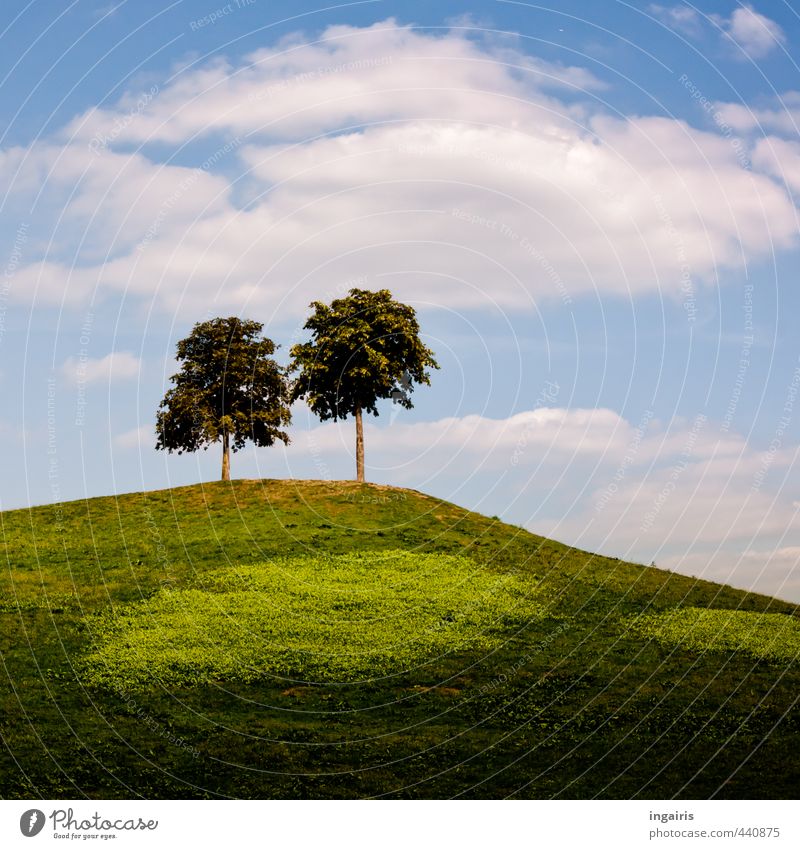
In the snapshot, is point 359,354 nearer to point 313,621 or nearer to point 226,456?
point 226,456

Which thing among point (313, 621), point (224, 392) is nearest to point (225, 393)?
point (224, 392)

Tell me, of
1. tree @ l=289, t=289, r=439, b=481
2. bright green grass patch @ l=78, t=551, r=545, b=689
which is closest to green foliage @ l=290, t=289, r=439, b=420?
tree @ l=289, t=289, r=439, b=481

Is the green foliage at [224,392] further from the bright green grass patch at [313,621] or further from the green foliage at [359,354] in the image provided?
the bright green grass patch at [313,621]

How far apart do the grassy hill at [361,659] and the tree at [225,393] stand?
15.7ft

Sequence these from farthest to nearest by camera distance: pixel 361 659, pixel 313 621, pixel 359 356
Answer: pixel 359 356
pixel 313 621
pixel 361 659

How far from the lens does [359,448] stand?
203 feet

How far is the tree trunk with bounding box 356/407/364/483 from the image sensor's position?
61500 millimetres

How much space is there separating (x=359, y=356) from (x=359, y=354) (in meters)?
0.12

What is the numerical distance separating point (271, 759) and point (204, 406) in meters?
36.2

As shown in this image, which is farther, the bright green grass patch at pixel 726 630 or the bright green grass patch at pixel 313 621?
the bright green grass patch at pixel 726 630

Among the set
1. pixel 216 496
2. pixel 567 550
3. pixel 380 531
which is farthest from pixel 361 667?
pixel 216 496

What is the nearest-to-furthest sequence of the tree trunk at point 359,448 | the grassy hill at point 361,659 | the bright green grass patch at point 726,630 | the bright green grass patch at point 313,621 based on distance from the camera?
the grassy hill at point 361,659 < the bright green grass patch at point 313,621 < the bright green grass patch at point 726,630 < the tree trunk at point 359,448

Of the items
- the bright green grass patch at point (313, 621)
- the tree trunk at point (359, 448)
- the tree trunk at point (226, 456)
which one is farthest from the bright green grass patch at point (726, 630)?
the tree trunk at point (226, 456)

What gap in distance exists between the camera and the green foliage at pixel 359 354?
61.9 metres
